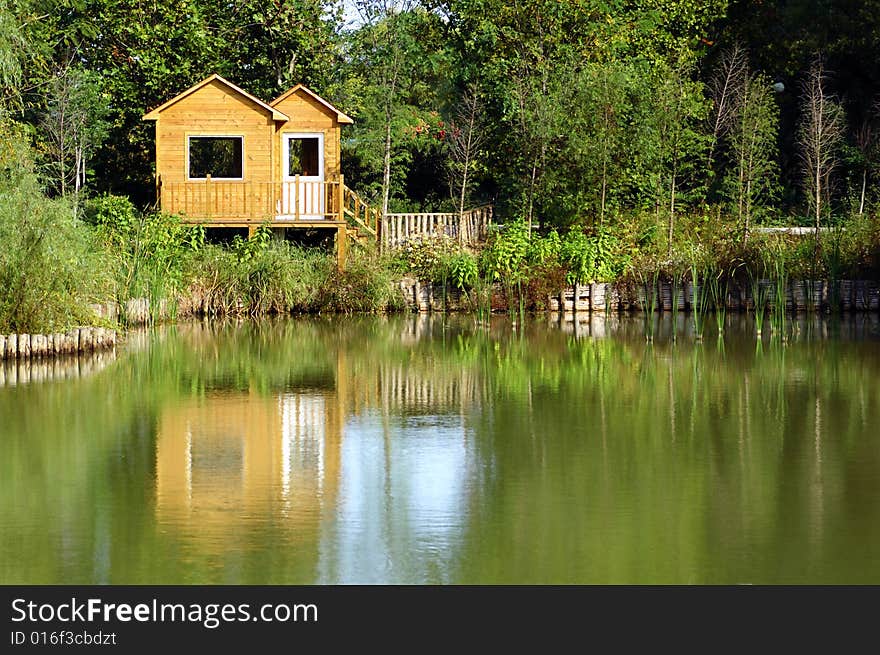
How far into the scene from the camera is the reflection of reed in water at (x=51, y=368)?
1858cm

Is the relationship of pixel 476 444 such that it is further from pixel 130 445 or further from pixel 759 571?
pixel 759 571

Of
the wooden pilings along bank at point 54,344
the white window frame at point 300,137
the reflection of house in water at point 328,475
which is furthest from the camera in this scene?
the white window frame at point 300,137

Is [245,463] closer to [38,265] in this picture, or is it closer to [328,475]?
[328,475]

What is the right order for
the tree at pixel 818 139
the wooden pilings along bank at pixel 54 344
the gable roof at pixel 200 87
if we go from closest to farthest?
the wooden pilings along bank at pixel 54 344
the tree at pixel 818 139
the gable roof at pixel 200 87

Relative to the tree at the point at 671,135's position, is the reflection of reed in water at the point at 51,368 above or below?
below

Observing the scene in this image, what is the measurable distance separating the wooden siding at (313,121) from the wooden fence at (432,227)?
2190 mm

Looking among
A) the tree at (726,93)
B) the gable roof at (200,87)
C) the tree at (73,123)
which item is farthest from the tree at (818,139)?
the tree at (73,123)

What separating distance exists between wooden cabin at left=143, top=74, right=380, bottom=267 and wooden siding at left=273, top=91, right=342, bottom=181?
0.08 feet

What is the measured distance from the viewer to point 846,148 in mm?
42562

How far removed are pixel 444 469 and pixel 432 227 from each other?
2339cm

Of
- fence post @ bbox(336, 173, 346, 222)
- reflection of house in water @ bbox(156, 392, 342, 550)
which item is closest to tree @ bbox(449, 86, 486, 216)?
fence post @ bbox(336, 173, 346, 222)

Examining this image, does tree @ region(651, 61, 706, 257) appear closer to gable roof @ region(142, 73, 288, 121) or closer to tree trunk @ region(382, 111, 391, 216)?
A: tree trunk @ region(382, 111, 391, 216)

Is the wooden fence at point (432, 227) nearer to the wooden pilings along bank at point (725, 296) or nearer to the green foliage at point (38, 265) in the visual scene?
the wooden pilings along bank at point (725, 296)

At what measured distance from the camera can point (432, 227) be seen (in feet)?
116
